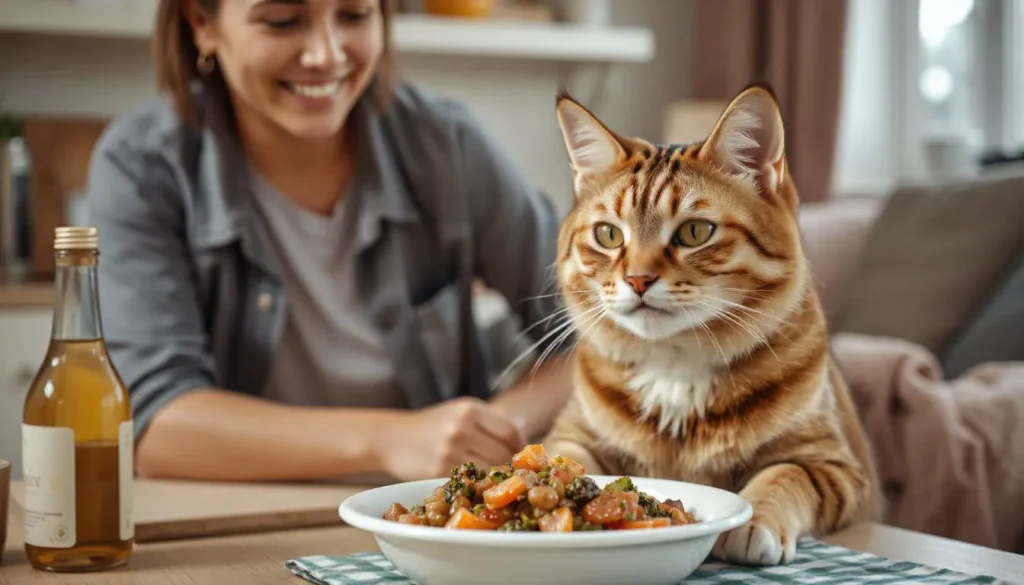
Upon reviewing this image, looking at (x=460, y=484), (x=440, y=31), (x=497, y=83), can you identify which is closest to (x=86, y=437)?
(x=460, y=484)

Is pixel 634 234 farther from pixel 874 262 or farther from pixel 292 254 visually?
pixel 874 262

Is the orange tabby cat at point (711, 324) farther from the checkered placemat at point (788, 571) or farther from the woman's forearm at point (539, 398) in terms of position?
the woman's forearm at point (539, 398)

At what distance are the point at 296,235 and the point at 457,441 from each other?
0.57 meters

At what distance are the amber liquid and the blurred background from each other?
1337 mm

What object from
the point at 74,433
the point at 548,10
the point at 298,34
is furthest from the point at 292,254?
the point at 548,10

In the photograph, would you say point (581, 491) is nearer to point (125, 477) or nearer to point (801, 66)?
point (125, 477)

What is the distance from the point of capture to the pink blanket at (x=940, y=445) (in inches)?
75.9

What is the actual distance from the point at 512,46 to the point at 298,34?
1.87 m

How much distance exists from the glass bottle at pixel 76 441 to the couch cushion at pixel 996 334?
191 centimetres

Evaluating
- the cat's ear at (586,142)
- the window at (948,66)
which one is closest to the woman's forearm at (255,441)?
the cat's ear at (586,142)

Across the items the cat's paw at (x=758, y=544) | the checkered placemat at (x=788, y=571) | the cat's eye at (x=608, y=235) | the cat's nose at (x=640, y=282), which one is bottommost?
the checkered placemat at (x=788, y=571)

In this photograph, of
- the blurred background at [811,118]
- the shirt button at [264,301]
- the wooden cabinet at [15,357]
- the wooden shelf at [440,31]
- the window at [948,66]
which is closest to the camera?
the shirt button at [264,301]

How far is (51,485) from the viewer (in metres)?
0.95

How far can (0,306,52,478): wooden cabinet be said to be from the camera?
2.71 meters
